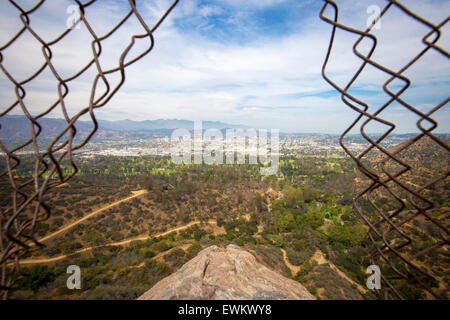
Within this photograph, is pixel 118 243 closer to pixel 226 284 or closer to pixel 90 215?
pixel 90 215

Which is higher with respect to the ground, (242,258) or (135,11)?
(135,11)

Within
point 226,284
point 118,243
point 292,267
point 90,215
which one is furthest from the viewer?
point 90,215

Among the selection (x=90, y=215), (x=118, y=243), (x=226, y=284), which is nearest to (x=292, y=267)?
(x=226, y=284)

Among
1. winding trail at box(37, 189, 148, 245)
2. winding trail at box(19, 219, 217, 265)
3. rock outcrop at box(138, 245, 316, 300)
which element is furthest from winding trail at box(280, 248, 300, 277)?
winding trail at box(37, 189, 148, 245)

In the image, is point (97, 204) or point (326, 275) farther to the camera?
point (97, 204)

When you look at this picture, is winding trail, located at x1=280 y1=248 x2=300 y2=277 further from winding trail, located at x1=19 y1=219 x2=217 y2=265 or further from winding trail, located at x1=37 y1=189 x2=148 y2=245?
winding trail, located at x1=37 y1=189 x2=148 y2=245

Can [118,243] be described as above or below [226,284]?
below

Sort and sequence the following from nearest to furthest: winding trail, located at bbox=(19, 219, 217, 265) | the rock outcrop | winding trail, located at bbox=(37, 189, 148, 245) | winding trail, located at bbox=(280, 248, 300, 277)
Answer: the rock outcrop < winding trail, located at bbox=(280, 248, 300, 277) < winding trail, located at bbox=(19, 219, 217, 265) < winding trail, located at bbox=(37, 189, 148, 245)

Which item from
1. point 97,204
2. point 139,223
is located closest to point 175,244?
point 139,223
